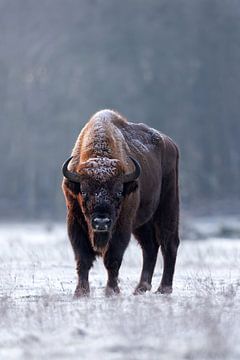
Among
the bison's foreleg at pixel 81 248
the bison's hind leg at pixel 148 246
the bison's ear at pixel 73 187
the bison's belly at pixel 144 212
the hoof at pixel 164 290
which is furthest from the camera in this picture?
the bison's hind leg at pixel 148 246

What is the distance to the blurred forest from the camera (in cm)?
5047

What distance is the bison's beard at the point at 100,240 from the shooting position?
1127 cm

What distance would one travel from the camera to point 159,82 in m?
53.5

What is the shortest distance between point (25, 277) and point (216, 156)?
127ft

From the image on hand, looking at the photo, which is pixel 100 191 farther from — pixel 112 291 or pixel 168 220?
pixel 168 220

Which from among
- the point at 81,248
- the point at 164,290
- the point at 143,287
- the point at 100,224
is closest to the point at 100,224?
the point at 100,224

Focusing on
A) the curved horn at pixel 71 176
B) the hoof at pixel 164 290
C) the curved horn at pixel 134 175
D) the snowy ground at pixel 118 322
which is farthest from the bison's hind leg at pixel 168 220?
the curved horn at pixel 71 176

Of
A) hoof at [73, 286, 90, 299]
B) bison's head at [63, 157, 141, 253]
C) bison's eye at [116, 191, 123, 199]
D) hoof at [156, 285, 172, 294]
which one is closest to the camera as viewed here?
hoof at [73, 286, 90, 299]

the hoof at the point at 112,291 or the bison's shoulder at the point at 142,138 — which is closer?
the hoof at the point at 112,291

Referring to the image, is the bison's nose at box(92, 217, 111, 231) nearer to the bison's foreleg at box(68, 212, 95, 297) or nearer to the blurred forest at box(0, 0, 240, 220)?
the bison's foreleg at box(68, 212, 95, 297)

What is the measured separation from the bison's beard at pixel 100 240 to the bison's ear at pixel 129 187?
0.47 meters

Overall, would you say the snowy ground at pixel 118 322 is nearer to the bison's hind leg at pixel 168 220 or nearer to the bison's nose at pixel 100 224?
the bison's hind leg at pixel 168 220

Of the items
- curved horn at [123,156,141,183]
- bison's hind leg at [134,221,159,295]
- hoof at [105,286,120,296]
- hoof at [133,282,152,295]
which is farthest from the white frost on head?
bison's hind leg at [134,221,159,295]

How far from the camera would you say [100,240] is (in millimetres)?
11344
